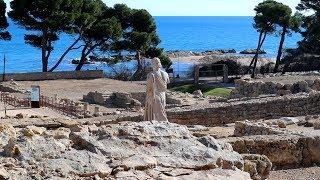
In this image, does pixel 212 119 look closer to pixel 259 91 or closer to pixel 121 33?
pixel 259 91

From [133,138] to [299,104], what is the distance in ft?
41.9

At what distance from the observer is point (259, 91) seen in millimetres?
29219

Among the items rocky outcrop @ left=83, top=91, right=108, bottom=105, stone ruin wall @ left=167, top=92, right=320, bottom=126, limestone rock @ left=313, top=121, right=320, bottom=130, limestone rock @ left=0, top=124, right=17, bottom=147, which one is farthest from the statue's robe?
rocky outcrop @ left=83, top=91, right=108, bottom=105

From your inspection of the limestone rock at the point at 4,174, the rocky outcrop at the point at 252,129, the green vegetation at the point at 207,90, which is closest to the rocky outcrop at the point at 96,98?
the green vegetation at the point at 207,90

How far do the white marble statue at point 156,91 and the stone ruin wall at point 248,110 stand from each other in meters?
5.02

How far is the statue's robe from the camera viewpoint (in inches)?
528

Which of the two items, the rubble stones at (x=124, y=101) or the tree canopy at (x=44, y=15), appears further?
the tree canopy at (x=44, y=15)

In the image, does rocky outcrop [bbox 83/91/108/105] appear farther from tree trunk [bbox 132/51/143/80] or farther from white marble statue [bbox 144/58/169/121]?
white marble statue [bbox 144/58/169/121]

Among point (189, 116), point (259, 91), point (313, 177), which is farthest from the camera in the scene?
point (259, 91)

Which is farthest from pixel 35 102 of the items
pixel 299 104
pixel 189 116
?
pixel 299 104

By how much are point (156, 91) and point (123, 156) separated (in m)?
5.42

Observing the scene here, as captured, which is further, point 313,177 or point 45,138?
point 313,177

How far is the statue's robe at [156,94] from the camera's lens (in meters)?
13.4

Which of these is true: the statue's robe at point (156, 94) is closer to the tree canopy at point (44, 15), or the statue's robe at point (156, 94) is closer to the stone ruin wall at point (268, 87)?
the stone ruin wall at point (268, 87)
